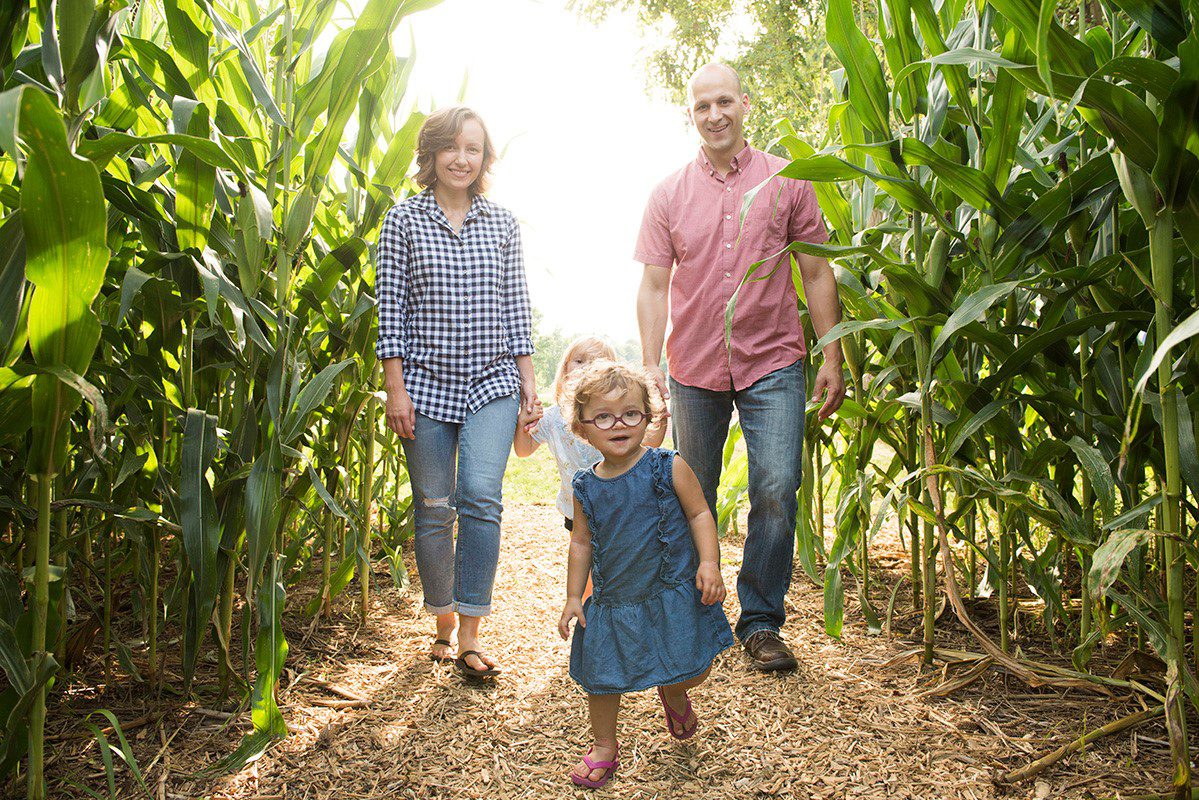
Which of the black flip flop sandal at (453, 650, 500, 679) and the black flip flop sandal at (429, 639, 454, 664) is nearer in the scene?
the black flip flop sandal at (453, 650, 500, 679)

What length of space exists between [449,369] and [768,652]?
1.10m

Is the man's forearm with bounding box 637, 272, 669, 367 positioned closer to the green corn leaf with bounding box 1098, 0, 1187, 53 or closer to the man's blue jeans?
the man's blue jeans

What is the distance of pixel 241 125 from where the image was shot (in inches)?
72.5

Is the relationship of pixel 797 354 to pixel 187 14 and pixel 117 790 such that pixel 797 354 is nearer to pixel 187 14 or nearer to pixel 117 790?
pixel 187 14

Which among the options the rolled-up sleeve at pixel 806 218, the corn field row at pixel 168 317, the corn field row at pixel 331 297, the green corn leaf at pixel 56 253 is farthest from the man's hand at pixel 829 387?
the green corn leaf at pixel 56 253

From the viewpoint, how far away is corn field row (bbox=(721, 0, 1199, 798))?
1.29 meters

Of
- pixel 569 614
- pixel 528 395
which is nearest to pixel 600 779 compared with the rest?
pixel 569 614

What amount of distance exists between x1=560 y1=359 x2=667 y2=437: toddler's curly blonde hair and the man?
1.29ft

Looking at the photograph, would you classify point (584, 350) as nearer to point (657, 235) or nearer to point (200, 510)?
point (657, 235)

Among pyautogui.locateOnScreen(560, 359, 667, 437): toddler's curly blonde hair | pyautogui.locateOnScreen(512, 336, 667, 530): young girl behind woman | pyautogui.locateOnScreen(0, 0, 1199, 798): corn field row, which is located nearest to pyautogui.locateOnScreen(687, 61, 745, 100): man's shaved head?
pyautogui.locateOnScreen(0, 0, 1199, 798): corn field row

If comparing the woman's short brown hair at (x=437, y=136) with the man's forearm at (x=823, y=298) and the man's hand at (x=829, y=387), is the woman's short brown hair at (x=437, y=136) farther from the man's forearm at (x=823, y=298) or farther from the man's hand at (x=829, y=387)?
the man's hand at (x=829, y=387)

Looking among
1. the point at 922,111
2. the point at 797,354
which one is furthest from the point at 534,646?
the point at 922,111

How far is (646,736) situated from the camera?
74.2 inches

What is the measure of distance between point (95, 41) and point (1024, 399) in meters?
1.71
